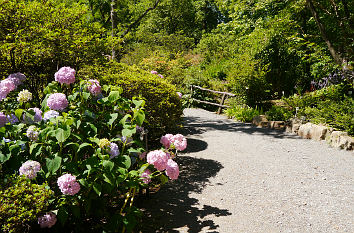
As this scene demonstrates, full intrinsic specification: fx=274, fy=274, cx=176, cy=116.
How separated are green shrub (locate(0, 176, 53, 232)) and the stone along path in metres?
1.18

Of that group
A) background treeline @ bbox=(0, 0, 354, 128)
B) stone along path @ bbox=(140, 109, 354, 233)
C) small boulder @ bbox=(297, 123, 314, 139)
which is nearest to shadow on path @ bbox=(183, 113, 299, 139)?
small boulder @ bbox=(297, 123, 314, 139)

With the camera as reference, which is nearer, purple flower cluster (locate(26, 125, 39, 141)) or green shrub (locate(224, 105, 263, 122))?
purple flower cluster (locate(26, 125, 39, 141))

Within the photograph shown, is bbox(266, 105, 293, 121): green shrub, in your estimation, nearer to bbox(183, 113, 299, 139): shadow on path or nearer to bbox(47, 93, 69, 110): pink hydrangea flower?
bbox(183, 113, 299, 139): shadow on path

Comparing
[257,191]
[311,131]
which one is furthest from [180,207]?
[311,131]

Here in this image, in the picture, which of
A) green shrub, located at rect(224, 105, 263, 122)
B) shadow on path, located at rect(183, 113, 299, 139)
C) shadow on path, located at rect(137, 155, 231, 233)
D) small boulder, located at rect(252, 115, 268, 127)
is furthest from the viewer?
green shrub, located at rect(224, 105, 263, 122)

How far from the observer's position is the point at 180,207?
10.5 feet

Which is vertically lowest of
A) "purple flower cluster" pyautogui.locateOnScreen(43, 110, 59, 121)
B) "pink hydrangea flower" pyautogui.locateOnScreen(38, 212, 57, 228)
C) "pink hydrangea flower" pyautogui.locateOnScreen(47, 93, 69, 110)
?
"pink hydrangea flower" pyautogui.locateOnScreen(38, 212, 57, 228)

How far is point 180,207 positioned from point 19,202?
1832mm

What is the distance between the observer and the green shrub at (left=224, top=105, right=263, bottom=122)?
8273mm

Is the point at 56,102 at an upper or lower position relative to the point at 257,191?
upper

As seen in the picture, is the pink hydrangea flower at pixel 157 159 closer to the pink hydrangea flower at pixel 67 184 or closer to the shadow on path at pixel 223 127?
the pink hydrangea flower at pixel 67 184

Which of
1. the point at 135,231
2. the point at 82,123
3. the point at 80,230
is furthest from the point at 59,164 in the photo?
the point at 135,231

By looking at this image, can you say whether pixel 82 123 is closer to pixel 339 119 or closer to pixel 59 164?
pixel 59 164

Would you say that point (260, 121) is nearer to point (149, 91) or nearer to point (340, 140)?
point (340, 140)
